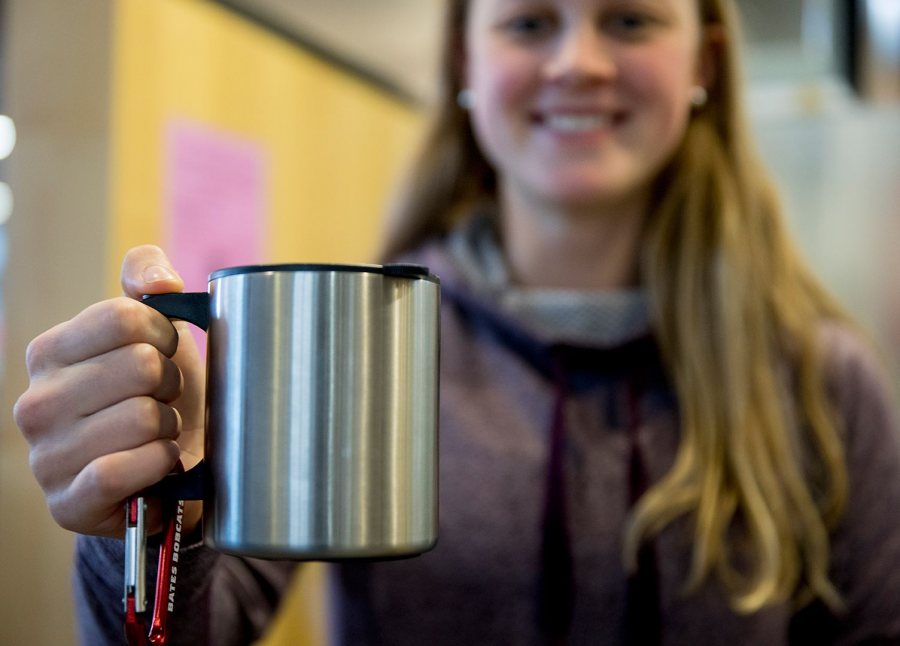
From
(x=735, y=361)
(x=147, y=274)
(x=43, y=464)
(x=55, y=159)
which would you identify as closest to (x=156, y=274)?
(x=147, y=274)

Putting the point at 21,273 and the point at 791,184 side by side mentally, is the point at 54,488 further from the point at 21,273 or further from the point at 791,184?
the point at 791,184

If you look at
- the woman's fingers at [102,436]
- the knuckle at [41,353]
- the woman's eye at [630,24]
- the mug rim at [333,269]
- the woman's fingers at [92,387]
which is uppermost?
the woman's eye at [630,24]

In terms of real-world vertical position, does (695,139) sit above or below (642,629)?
above

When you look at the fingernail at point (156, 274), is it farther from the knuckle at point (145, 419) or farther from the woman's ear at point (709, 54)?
the woman's ear at point (709, 54)

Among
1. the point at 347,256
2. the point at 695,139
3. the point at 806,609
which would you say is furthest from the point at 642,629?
the point at 347,256

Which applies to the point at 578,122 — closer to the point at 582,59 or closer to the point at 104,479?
the point at 582,59

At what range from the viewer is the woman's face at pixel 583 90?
896 millimetres

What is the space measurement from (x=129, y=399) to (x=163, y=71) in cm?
91

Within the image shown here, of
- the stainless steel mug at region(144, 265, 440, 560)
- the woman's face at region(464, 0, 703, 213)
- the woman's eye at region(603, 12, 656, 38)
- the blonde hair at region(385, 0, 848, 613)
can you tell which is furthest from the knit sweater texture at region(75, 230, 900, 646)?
the stainless steel mug at region(144, 265, 440, 560)

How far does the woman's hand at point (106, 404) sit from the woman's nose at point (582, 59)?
50 centimetres

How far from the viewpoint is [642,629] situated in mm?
904

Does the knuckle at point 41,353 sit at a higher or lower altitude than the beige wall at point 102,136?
lower

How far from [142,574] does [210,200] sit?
95 centimetres

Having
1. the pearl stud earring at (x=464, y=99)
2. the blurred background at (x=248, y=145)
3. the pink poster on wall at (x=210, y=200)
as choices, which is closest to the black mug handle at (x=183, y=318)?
the blurred background at (x=248, y=145)
